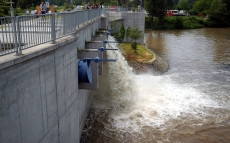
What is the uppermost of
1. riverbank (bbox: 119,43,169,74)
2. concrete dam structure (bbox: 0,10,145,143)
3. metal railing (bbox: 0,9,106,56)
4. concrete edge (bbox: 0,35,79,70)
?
metal railing (bbox: 0,9,106,56)

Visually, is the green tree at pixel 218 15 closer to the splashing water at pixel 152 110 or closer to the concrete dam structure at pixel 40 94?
the splashing water at pixel 152 110

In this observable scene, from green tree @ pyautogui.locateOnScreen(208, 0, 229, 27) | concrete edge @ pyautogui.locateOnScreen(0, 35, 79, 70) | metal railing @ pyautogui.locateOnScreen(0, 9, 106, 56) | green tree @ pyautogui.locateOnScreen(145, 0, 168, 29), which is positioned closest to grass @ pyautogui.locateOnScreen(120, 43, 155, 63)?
metal railing @ pyautogui.locateOnScreen(0, 9, 106, 56)

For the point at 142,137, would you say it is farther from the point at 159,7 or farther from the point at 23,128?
the point at 159,7

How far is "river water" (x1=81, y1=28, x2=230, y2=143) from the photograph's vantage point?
38.7 feet

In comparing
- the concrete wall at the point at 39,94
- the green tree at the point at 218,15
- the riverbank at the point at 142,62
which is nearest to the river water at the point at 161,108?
the riverbank at the point at 142,62

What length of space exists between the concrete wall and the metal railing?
26 centimetres

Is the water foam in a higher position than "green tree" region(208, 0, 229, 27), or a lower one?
lower

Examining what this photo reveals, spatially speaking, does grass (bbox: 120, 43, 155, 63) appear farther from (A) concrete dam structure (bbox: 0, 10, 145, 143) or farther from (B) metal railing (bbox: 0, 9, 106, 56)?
(B) metal railing (bbox: 0, 9, 106, 56)

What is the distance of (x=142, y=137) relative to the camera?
11.5 meters

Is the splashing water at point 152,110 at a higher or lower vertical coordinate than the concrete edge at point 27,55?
lower

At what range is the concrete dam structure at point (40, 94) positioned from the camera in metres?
4.81

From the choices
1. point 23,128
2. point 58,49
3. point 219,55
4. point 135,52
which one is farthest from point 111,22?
point 23,128

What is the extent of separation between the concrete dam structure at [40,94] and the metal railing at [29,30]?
8.8 inches

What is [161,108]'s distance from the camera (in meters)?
14.6
